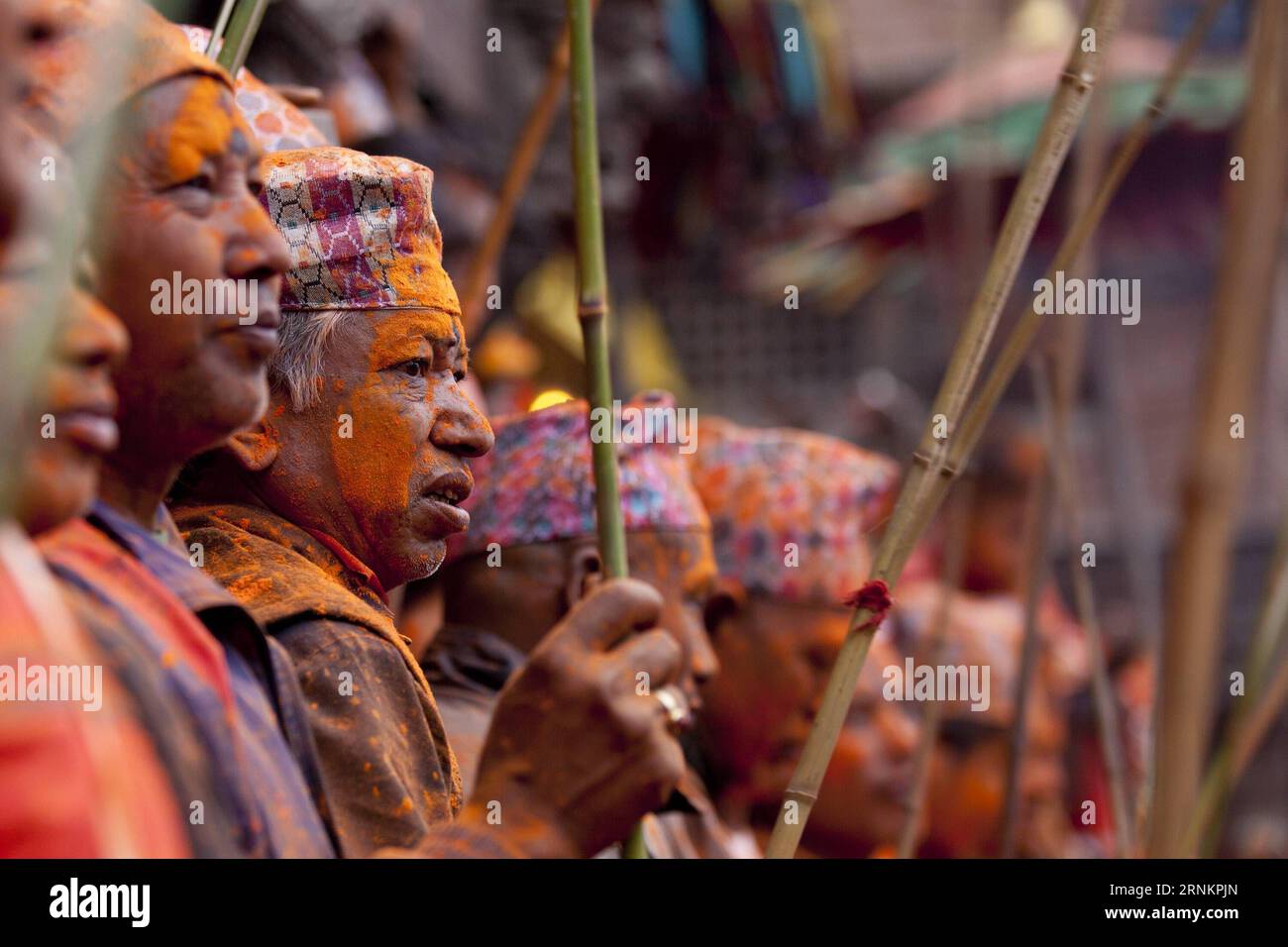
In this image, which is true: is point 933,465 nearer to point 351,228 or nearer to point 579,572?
point 351,228

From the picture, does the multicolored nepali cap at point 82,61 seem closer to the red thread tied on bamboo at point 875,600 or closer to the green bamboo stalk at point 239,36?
the green bamboo stalk at point 239,36

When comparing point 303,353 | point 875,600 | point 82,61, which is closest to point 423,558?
point 303,353

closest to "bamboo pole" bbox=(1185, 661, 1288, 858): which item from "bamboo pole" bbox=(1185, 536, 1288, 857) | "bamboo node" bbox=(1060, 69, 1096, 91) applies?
"bamboo pole" bbox=(1185, 536, 1288, 857)

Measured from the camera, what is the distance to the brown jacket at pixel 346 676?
1.81 m

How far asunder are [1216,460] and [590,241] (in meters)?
0.59

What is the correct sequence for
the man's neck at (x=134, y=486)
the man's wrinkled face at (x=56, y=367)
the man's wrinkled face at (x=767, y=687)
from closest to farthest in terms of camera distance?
the man's wrinkled face at (x=56, y=367) < the man's neck at (x=134, y=486) < the man's wrinkled face at (x=767, y=687)

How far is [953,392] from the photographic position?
1.81 m

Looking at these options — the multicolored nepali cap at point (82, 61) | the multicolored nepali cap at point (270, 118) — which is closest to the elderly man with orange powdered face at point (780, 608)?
the multicolored nepali cap at point (270, 118)

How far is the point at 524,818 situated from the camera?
1560 millimetres

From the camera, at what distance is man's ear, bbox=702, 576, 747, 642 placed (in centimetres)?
417

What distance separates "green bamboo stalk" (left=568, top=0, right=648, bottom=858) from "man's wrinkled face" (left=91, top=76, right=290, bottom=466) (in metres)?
0.32

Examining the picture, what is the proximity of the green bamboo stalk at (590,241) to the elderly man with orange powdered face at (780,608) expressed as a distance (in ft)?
7.43
